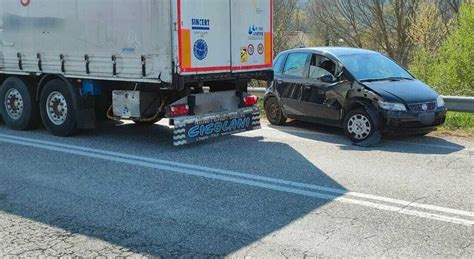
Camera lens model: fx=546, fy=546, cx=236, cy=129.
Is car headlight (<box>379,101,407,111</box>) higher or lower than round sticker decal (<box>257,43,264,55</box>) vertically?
lower

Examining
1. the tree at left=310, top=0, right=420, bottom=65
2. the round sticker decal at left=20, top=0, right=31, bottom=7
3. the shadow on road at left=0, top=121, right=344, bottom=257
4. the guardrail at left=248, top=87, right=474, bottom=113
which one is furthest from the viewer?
the tree at left=310, top=0, right=420, bottom=65

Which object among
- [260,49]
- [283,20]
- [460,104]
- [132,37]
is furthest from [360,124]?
[283,20]

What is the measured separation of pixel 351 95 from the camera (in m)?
9.22

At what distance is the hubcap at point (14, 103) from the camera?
10.2 m

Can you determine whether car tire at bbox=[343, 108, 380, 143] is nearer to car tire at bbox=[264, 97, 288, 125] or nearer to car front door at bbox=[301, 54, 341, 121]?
car front door at bbox=[301, 54, 341, 121]

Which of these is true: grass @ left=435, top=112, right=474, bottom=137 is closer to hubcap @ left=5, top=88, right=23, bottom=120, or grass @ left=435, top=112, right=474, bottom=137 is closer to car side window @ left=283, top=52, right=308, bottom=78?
car side window @ left=283, top=52, right=308, bottom=78

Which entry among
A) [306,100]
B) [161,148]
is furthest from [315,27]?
[161,148]

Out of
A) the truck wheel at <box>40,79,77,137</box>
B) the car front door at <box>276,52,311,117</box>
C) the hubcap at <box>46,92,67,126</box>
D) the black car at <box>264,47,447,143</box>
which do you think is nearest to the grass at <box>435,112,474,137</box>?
the black car at <box>264,47,447,143</box>

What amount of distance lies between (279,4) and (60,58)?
66.4 ft

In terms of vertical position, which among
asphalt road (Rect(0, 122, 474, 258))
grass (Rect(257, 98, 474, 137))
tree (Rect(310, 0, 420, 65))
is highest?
tree (Rect(310, 0, 420, 65))

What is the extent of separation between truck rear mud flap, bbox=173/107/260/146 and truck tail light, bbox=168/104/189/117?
117mm

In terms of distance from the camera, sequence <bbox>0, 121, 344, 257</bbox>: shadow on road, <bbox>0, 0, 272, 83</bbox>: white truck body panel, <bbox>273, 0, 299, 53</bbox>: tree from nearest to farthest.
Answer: <bbox>0, 121, 344, 257</bbox>: shadow on road, <bbox>0, 0, 272, 83</bbox>: white truck body panel, <bbox>273, 0, 299, 53</bbox>: tree

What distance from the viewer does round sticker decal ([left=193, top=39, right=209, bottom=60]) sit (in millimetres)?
8085

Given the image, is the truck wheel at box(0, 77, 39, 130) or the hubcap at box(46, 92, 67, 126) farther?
the truck wheel at box(0, 77, 39, 130)
